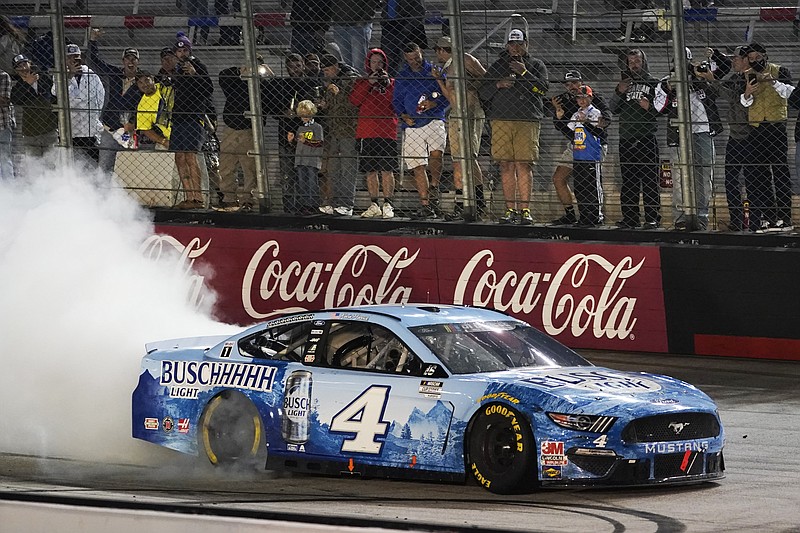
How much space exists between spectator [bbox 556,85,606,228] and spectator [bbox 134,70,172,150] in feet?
15.8

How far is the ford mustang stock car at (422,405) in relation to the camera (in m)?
8.12

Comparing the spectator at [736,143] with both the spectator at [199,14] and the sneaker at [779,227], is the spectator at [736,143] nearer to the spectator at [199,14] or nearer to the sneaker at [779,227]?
the sneaker at [779,227]

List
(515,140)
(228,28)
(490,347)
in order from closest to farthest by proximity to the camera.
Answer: (490,347), (515,140), (228,28)

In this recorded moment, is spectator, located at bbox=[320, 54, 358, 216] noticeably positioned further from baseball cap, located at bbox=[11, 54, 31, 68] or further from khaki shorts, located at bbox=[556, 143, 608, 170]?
baseball cap, located at bbox=[11, 54, 31, 68]

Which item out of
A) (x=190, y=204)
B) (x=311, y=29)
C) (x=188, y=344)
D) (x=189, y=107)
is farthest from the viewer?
(x=190, y=204)

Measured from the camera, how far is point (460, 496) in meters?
8.22

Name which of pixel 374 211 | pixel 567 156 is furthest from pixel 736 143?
pixel 374 211

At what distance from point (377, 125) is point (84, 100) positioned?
3.87 m

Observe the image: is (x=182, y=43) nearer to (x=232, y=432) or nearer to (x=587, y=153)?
(x=587, y=153)

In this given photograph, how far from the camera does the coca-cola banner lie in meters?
13.8

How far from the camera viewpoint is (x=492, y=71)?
14469 mm

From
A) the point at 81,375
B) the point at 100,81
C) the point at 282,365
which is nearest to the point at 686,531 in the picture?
the point at 282,365

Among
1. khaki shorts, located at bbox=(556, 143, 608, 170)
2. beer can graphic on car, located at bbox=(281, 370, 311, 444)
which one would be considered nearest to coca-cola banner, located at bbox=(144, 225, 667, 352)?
khaki shorts, located at bbox=(556, 143, 608, 170)

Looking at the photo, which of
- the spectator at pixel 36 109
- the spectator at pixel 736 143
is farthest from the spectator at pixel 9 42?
the spectator at pixel 736 143
